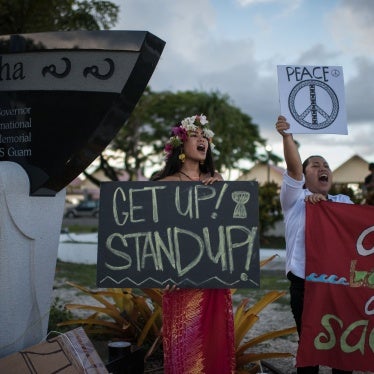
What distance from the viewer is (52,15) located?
28.9 ft

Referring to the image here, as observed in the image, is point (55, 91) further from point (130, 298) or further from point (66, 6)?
point (66, 6)

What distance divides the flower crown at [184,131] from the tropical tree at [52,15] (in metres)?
5.51

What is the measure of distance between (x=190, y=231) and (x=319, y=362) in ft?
4.03

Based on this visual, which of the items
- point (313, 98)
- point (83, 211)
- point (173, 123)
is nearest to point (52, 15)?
point (313, 98)

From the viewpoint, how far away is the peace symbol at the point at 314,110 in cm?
334

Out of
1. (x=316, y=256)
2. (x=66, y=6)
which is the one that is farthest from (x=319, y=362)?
(x=66, y=6)

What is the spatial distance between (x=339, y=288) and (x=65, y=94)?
2328mm

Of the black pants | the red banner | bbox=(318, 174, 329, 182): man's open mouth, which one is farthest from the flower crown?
the black pants

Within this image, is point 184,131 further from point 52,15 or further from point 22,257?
point 52,15

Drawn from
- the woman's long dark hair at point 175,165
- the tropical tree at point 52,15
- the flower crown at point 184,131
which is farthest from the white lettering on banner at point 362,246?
the tropical tree at point 52,15

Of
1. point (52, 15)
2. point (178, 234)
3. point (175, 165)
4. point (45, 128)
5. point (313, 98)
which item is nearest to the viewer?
point (178, 234)

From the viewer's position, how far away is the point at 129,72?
3.50 meters

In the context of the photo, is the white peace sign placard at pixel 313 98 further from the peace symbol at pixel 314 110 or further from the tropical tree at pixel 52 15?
the tropical tree at pixel 52 15

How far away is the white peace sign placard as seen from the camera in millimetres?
3330
